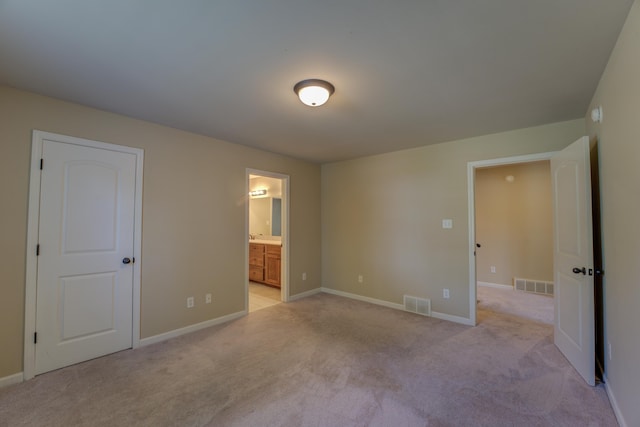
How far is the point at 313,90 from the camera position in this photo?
83.8 inches

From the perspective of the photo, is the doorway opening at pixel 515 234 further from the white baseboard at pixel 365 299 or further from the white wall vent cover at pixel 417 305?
the white baseboard at pixel 365 299

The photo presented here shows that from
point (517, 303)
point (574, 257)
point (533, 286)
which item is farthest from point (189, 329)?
point (533, 286)

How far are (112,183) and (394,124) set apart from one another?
3034 millimetres

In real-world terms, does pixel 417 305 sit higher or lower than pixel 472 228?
lower

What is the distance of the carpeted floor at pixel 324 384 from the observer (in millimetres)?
1838

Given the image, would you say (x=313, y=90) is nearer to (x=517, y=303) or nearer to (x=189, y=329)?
(x=189, y=329)

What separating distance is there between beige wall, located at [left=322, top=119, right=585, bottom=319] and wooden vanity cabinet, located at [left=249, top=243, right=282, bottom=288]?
3.04 feet

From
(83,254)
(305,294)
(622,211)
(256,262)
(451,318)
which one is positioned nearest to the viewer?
(622,211)

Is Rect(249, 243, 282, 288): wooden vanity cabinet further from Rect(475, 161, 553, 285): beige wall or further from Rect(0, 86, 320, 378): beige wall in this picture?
Rect(475, 161, 553, 285): beige wall

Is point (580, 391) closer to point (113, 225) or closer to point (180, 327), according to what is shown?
point (180, 327)

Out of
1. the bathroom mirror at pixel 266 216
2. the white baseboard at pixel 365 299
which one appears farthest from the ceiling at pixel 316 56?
the bathroom mirror at pixel 266 216

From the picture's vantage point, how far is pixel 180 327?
320cm

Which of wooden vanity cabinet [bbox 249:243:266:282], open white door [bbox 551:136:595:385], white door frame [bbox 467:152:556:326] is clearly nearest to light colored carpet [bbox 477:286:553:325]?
white door frame [bbox 467:152:556:326]

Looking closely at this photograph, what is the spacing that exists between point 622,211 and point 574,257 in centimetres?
89
